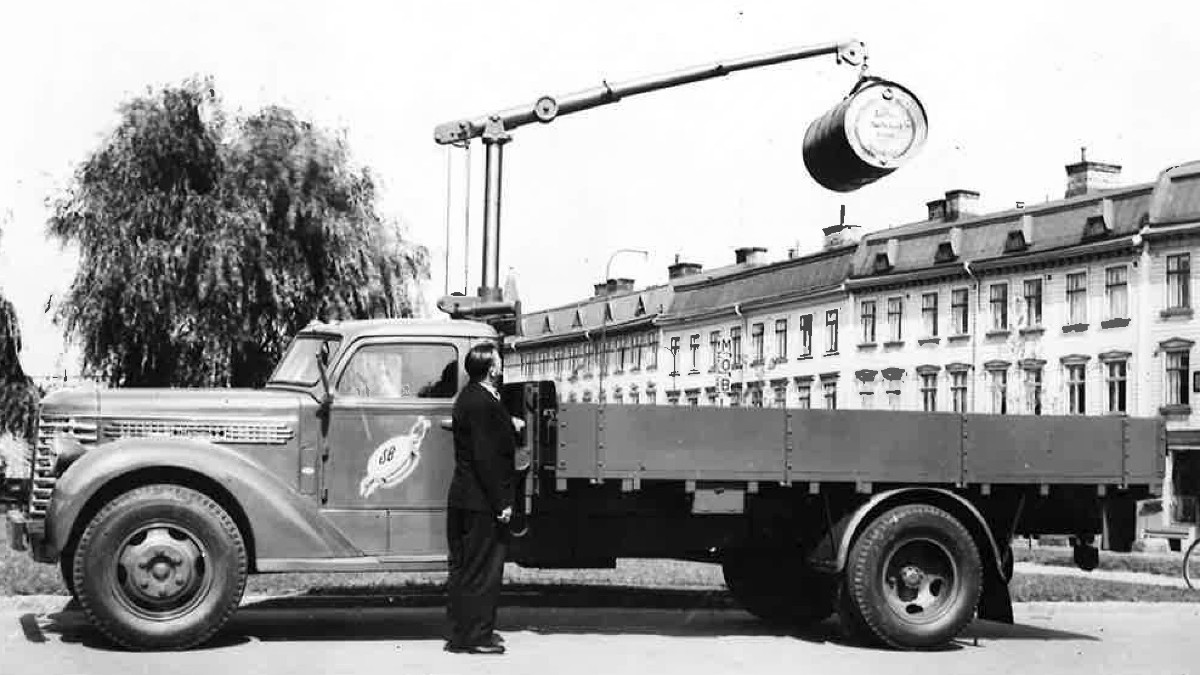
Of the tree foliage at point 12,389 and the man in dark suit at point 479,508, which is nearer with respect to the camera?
the man in dark suit at point 479,508

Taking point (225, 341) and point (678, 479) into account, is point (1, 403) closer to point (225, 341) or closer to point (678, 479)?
point (225, 341)

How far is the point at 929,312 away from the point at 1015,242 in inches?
187

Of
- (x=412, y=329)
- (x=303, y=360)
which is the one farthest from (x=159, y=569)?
(x=412, y=329)

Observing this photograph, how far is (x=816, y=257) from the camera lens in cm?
6581

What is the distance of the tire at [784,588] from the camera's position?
11711mm

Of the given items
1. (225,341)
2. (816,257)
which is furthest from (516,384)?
(816,257)

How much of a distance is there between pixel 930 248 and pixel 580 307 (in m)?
37.5

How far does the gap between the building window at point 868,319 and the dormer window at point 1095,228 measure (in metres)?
11.6

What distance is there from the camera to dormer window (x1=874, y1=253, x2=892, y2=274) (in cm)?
6006

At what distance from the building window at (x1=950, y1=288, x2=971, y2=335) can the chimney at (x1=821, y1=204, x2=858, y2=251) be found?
35.5 feet

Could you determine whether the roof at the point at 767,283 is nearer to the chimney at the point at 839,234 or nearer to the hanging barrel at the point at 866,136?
the chimney at the point at 839,234

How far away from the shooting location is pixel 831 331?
63062mm

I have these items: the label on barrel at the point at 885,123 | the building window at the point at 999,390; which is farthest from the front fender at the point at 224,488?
the building window at the point at 999,390

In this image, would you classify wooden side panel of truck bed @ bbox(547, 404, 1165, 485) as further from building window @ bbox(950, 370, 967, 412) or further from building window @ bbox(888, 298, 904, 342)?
building window @ bbox(888, 298, 904, 342)
